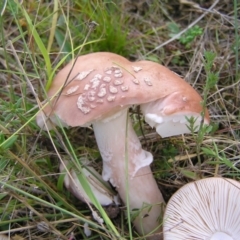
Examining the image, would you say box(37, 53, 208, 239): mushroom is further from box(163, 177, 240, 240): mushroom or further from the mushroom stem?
box(163, 177, 240, 240): mushroom

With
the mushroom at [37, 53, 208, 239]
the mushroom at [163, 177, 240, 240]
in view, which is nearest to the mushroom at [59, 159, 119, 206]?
the mushroom at [37, 53, 208, 239]

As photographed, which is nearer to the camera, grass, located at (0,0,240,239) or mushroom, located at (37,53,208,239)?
mushroom, located at (37,53,208,239)

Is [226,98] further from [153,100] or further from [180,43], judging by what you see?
[153,100]

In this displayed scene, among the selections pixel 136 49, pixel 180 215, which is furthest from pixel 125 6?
pixel 180 215

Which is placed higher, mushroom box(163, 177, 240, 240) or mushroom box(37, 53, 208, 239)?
mushroom box(37, 53, 208, 239)

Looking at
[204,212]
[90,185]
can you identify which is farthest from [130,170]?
[204,212]

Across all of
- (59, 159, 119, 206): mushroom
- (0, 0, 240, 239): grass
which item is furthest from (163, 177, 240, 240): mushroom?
(59, 159, 119, 206): mushroom
